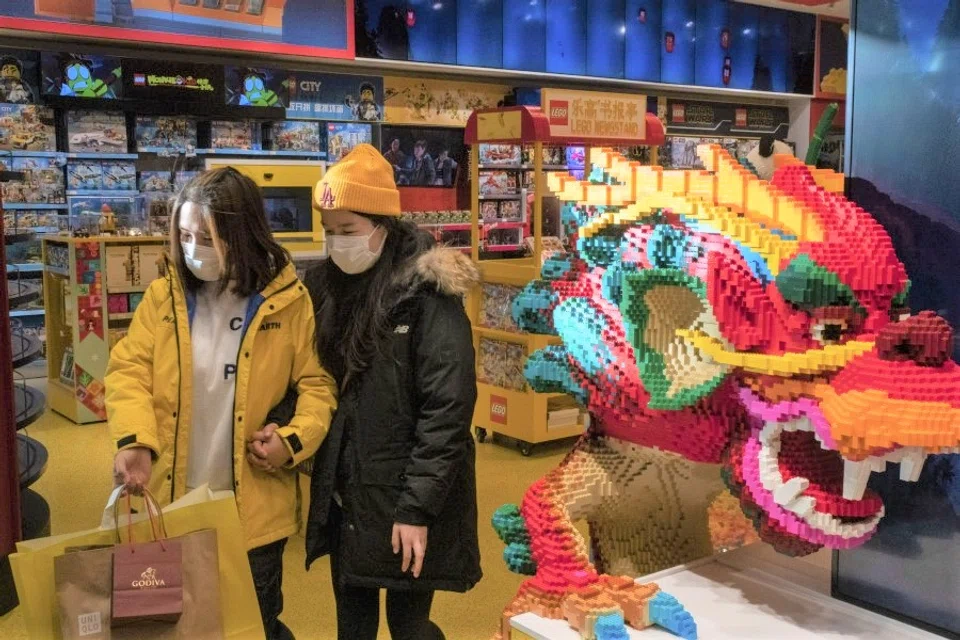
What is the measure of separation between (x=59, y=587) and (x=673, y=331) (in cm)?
117

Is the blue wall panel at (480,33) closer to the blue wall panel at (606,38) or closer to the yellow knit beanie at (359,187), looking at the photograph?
the blue wall panel at (606,38)

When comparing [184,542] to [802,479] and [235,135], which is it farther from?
[235,135]

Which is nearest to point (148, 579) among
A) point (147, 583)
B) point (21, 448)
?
point (147, 583)

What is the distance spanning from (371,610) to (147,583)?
0.59 m

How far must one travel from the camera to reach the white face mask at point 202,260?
6.29ft

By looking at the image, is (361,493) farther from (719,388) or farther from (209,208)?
(719,388)

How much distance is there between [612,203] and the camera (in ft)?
5.87

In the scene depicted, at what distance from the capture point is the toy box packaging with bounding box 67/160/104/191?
702 centimetres

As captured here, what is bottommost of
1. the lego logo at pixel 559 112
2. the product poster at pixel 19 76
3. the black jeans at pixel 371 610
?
the black jeans at pixel 371 610

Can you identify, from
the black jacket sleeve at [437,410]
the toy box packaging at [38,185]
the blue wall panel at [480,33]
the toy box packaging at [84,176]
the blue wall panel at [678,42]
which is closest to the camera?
the black jacket sleeve at [437,410]

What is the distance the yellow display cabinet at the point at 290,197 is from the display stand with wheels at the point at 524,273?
2.14 metres

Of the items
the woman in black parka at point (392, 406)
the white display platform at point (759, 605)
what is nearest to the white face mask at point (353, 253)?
the woman in black parka at point (392, 406)

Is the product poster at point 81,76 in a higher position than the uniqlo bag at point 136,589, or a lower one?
higher

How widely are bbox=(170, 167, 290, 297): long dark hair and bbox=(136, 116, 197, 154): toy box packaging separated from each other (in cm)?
570
